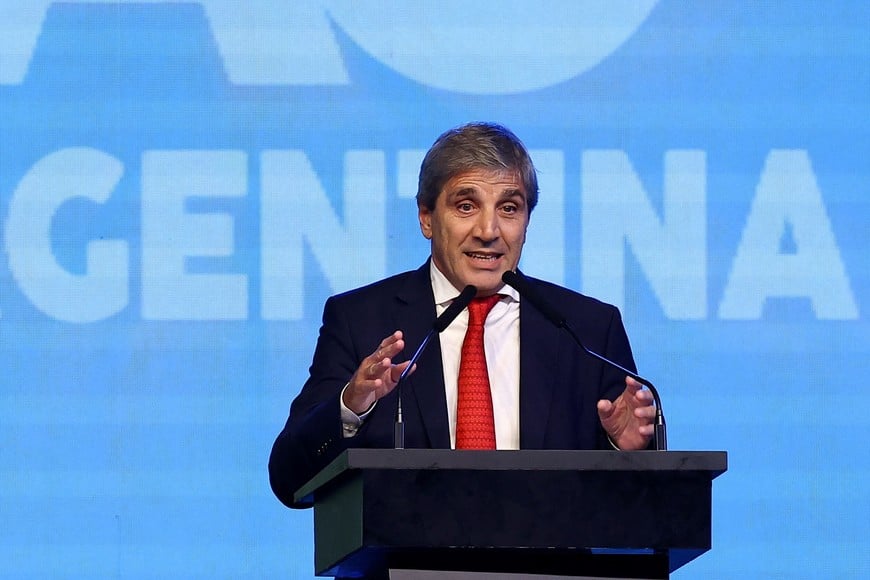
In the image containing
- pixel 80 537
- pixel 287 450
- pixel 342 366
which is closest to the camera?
pixel 287 450

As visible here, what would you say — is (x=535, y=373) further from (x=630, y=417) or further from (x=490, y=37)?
(x=490, y=37)

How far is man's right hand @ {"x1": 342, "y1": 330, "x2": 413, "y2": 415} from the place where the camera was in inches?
96.4

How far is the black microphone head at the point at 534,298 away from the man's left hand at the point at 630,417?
16cm

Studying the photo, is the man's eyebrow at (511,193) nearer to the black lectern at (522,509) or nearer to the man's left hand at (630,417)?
the man's left hand at (630,417)

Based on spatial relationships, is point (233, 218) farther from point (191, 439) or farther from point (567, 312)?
point (567, 312)

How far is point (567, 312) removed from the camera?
10.4 ft

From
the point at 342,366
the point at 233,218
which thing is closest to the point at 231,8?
the point at 233,218

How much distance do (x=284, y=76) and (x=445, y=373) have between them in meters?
1.32

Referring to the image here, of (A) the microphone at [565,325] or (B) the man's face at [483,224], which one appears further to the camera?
(B) the man's face at [483,224]

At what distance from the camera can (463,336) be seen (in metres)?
3.13

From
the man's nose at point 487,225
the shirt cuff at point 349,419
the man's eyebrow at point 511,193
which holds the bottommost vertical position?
the shirt cuff at point 349,419

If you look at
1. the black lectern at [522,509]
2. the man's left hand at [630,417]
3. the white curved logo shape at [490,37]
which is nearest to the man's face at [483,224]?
the man's left hand at [630,417]

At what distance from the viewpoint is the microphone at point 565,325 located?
8.51 ft

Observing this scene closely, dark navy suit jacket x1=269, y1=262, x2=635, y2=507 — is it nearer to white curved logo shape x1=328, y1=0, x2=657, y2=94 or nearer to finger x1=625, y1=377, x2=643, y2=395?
finger x1=625, y1=377, x2=643, y2=395
